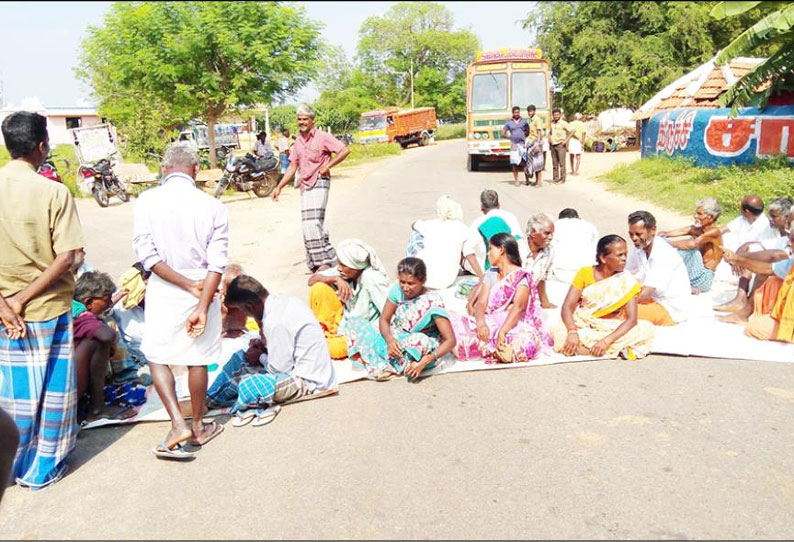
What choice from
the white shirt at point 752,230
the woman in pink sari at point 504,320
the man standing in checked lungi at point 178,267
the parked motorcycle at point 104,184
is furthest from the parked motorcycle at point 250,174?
the man standing in checked lungi at point 178,267

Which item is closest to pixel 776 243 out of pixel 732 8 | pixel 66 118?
pixel 732 8

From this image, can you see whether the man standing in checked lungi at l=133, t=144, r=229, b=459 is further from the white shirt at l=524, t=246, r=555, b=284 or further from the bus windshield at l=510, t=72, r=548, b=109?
the bus windshield at l=510, t=72, r=548, b=109

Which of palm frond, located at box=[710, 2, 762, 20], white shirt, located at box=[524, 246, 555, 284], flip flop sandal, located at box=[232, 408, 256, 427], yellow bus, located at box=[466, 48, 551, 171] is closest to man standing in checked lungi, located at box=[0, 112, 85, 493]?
flip flop sandal, located at box=[232, 408, 256, 427]

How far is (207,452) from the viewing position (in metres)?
3.78

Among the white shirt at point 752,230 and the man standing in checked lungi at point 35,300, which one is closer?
the man standing in checked lungi at point 35,300

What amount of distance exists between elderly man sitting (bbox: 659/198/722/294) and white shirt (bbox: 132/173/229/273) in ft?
14.9

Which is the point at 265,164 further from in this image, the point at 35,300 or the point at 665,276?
the point at 35,300

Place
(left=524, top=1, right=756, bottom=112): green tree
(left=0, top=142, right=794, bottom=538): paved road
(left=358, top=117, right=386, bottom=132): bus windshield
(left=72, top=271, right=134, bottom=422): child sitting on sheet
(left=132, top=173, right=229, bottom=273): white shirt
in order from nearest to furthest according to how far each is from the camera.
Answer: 1. (left=0, top=142, right=794, bottom=538): paved road
2. (left=132, top=173, right=229, bottom=273): white shirt
3. (left=72, top=271, right=134, bottom=422): child sitting on sheet
4. (left=524, top=1, right=756, bottom=112): green tree
5. (left=358, top=117, right=386, bottom=132): bus windshield

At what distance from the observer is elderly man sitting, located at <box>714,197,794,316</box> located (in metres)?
5.57

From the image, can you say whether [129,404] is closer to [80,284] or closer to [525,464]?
[80,284]

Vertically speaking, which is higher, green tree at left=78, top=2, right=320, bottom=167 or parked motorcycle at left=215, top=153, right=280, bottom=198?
green tree at left=78, top=2, right=320, bottom=167

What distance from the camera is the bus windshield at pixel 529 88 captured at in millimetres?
18984

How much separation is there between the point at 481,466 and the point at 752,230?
4.38 meters

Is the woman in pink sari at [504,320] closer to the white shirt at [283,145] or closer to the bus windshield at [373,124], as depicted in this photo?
the white shirt at [283,145]
